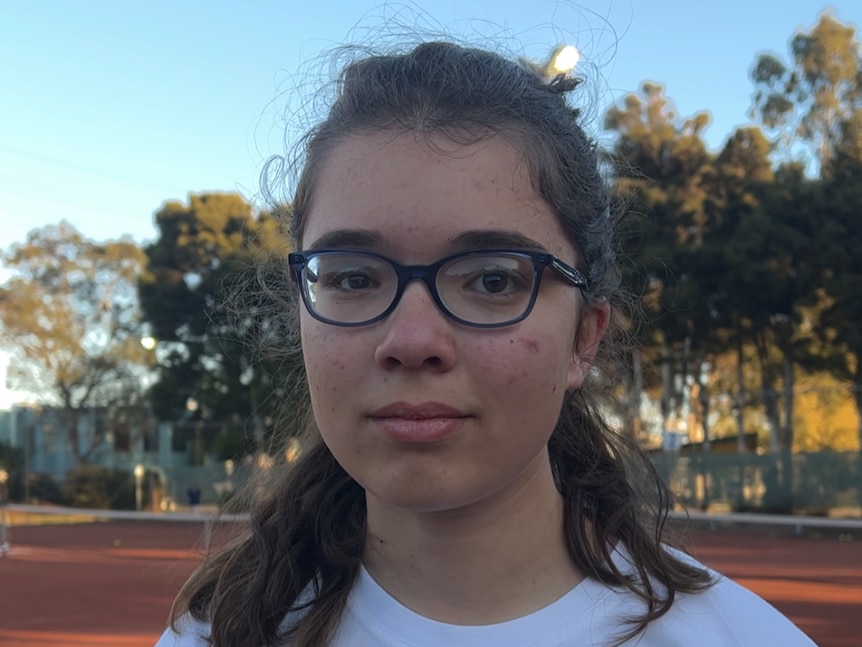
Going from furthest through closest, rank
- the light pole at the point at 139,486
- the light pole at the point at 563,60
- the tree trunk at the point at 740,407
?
the light pole at the point at 139,486 < the tree trunk at the point at 740,407 < the light pole at the point at 563,60

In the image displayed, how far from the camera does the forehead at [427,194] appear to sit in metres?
1.35

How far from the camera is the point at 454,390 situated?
1.31 m

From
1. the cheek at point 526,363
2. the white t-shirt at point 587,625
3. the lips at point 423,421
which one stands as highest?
the cheek at point 526,363

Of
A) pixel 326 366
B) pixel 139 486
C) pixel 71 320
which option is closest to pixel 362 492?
pixel 326 366

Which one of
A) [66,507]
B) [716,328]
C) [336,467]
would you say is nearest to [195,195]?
[66,507]

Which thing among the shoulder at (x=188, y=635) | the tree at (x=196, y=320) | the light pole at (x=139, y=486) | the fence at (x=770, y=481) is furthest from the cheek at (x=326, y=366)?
the light pole at (x=139, y=486)

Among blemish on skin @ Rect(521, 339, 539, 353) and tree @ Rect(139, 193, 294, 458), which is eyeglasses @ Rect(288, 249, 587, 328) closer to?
blemish on skin @ Rect(521, 339, 539, 353)

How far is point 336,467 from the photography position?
73.5 inches

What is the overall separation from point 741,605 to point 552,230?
72 centimetres

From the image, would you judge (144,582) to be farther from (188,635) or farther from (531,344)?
(531,344)

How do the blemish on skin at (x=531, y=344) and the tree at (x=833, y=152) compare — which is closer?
the blemish on skin at (x=531, y=344)

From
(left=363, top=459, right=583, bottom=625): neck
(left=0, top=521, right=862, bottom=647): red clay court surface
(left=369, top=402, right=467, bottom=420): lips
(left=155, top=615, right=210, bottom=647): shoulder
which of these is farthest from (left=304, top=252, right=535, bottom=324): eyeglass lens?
(left=0, top=521, right=862, bottom=647): red clay court surface

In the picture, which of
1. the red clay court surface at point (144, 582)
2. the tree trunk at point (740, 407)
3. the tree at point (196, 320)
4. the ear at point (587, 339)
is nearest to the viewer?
the ear at point (587, 339)

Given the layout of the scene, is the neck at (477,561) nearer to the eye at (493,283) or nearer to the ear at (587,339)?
the ear at (587,339)
